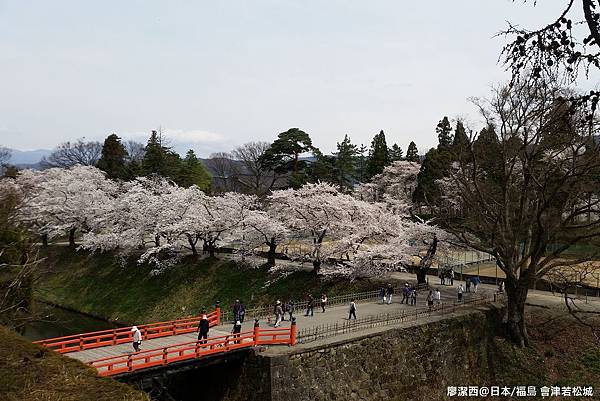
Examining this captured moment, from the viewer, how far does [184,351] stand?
15023 mm

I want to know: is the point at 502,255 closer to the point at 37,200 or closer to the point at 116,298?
the point at 116,298

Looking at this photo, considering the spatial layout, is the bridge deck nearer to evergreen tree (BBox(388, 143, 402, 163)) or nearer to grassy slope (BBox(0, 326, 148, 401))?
grassy slope (BBox(0, 326, 148, 401))

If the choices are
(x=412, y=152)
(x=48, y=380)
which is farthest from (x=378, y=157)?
(x=48, y=380)

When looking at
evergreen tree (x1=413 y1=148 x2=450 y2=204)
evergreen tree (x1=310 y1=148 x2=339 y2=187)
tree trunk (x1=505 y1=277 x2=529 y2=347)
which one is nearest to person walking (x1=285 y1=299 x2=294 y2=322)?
tree trunk (x1=505 y1=277 x2=529 y2=347)

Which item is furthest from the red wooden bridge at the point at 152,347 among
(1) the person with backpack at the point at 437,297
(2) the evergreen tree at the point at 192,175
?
(2) the evergreen tree at the point at 192,175

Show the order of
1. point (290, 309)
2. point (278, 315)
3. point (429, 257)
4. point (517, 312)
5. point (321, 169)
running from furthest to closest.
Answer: point (321, 169), point (429, 257), point (290, 309), point (517, 312), point (278, 315)

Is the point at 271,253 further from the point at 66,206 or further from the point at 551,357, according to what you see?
the point at 66,206

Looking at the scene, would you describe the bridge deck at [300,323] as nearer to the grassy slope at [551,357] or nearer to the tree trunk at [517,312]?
the tree trunk at [517,312]

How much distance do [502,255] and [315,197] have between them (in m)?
13.7

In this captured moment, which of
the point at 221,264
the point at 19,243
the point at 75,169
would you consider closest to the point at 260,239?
the point at 221,264

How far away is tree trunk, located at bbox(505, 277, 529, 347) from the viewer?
1980 cm

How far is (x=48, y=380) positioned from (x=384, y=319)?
13319mm

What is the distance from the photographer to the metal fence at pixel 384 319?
17.3 meters

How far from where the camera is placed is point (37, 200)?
46156 millimetres
